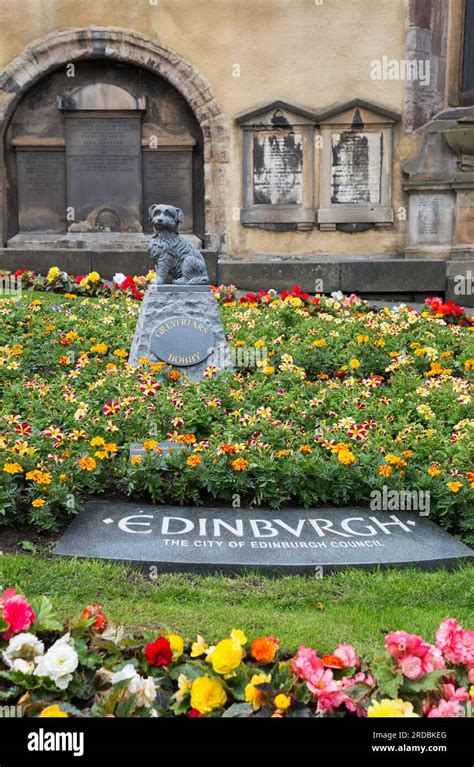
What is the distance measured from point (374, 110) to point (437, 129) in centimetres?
109

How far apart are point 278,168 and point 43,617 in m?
11.5

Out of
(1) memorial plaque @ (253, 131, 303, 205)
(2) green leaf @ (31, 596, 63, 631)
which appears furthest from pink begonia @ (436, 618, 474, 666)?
(1) memorial plaque @ (253, 131, 303, 205)

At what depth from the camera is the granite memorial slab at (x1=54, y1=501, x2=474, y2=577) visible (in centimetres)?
392

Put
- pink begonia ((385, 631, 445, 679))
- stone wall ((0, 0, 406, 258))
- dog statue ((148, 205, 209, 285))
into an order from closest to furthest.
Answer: pink begonia ((385, 631, 445, 679)), dog statue ((148, 205, 209, 285)), stone wall ((0, 0, 406, 258))

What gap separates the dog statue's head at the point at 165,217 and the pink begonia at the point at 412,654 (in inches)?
186

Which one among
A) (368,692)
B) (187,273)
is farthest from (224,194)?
(368,692)

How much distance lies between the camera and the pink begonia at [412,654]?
2416mm

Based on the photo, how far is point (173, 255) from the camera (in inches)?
263

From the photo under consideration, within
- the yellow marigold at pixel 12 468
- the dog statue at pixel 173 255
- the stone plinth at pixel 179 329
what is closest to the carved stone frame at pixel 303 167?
the dog statue at pixel 173 255

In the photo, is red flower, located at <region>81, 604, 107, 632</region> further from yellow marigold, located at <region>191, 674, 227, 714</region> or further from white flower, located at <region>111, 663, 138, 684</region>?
yellow marigold, located at <region>191, 674, 227, 714</region>

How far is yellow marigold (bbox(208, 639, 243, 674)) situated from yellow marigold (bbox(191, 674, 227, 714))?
0.16 ft
